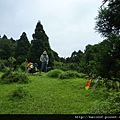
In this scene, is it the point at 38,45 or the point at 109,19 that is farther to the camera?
the point at 38,45

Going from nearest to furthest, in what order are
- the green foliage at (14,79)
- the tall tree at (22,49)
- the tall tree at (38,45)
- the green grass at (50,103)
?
the green grass at (50,103)
the green foliage at (14,79)
the tall tree at (38,45)
the tall tree at (22,49)

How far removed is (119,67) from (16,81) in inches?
281

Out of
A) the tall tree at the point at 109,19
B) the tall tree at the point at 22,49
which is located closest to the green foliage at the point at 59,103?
the tall tree at the point at 109,19

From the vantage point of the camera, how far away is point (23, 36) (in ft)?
137

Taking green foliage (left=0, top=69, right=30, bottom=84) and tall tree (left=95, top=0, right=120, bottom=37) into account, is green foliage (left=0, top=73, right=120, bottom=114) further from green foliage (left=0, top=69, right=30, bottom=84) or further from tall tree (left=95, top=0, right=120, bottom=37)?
green foliage (left=0, top=69, right=30, bottom=84)

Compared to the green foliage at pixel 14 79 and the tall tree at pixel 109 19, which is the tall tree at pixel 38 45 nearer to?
the green foliage at pixel 14 79

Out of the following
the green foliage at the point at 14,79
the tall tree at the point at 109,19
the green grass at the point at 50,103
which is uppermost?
the tall tree at the point at 109,19

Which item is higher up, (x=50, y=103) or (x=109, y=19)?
(x=109, y=19)

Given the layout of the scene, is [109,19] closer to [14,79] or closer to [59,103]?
[59,103]

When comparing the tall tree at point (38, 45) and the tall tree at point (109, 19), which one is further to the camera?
the tall tree at point (38, 45)

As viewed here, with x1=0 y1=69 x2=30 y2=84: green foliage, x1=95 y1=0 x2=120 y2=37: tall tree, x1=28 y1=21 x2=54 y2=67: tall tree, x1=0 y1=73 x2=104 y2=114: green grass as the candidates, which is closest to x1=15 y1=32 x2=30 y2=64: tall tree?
x1=28 y1=21 x2=54 y2=67: tall tree

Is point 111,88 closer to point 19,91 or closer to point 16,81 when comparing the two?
point 19,91

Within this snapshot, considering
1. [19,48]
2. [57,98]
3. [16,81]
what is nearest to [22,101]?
[57,98]

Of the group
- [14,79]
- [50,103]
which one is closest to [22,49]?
[14,79]
